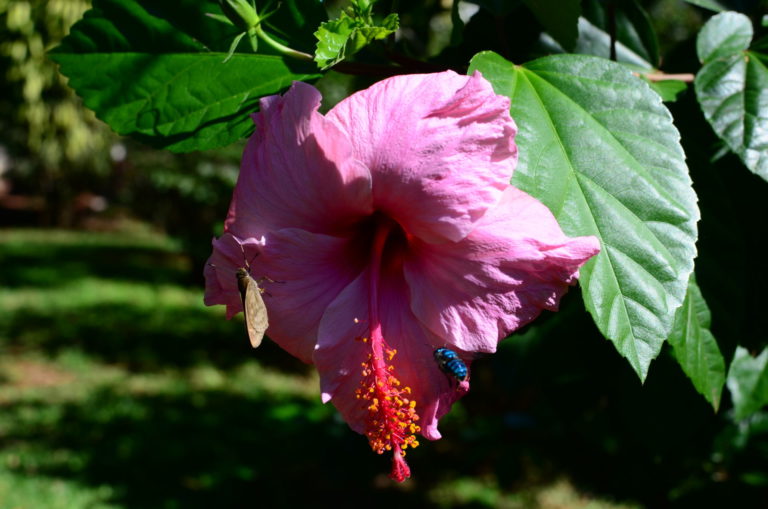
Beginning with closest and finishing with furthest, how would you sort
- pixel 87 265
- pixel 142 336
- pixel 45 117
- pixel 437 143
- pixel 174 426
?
pixel 437 143 < pixel 174 426 < pixel 142 336 < pixel 87 265 < pixel 45 117

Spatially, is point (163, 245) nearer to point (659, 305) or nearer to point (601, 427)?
point (601, 427)

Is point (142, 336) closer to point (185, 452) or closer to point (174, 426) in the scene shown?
point (174, 426)

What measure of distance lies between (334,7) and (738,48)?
5.20m

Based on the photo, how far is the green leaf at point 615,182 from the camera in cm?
82

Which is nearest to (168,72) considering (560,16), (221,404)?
(560,16)

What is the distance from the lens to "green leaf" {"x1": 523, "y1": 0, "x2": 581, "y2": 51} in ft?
3.26

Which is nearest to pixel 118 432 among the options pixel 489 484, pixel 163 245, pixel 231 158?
pixel 489 484

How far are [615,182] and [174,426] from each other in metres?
5.50

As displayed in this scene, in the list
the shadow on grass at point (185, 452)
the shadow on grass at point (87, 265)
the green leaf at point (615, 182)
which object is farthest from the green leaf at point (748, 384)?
the shadow on grass at point (87, 265)

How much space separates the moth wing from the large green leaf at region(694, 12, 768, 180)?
641mm

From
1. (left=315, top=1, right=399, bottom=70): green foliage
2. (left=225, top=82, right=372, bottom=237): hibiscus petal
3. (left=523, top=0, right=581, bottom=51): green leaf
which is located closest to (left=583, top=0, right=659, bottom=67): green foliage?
(left=523, top=0, right=581, bottom=51): green leaf

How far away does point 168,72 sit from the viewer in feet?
3.43

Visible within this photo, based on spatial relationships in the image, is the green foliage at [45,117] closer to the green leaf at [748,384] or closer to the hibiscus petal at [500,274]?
the green leaf at [748,384]

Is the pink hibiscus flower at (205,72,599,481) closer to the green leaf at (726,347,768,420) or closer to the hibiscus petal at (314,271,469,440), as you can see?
the hibiscus petal at (314,271,469,440)
